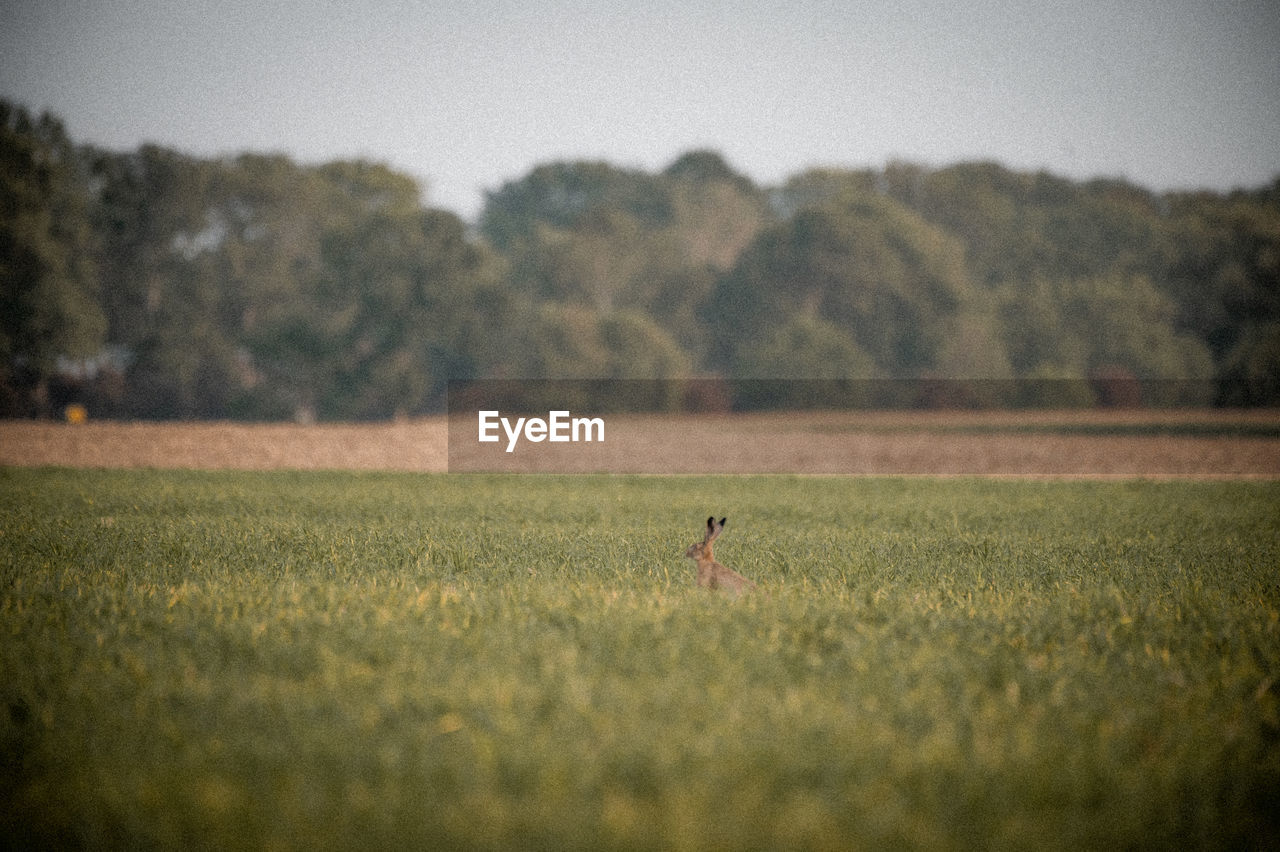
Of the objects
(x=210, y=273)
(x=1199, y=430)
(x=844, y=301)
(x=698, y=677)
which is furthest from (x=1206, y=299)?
(x=698, y=677)

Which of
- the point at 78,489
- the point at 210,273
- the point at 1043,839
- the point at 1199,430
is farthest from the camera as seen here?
the point at 210,273

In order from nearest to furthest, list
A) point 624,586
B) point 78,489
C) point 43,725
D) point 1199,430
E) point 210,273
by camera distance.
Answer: point 43,725 < point 624,586 < point 78,489 < point 1199,430 < point 210,273

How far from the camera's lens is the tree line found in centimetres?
6353

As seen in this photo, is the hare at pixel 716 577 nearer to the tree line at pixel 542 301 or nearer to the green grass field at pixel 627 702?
the green grass field at pixel 627 702

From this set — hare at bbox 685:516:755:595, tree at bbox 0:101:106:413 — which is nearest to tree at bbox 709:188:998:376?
tree at bbox 0:101:106:413

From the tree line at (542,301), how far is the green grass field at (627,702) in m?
55.5

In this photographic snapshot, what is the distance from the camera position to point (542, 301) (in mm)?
91312

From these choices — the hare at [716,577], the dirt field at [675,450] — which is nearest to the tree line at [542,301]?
the dirt field at [675,450]

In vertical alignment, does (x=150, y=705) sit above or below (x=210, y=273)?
below

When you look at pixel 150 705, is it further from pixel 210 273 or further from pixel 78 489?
pixel 210 273

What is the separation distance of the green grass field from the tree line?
55550 mm

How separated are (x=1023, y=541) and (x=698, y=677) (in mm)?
10904

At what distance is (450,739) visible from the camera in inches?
238

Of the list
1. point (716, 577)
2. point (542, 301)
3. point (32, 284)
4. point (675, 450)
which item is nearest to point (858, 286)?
point (542, 301)
